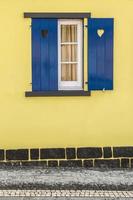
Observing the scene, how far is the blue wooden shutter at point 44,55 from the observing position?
428 inches

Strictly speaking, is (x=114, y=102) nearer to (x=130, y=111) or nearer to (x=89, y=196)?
(x=130, y=111)

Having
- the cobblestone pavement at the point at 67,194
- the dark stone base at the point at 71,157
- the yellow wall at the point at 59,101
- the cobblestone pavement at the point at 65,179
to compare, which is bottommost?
the cobblestone pavement at the point at 67,194

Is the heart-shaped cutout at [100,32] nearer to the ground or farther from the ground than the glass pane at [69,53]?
farther from the ground

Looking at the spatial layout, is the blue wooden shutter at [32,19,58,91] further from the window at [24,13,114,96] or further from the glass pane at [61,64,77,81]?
the glass pane at [61,64,77,81]

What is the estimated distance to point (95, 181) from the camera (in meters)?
9.69

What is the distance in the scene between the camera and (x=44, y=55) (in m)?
10.9

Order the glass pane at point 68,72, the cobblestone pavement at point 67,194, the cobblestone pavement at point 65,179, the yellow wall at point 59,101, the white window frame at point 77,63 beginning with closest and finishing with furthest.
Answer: the cobblestone pavement at point 67,194
the cobblestone pavement at point 65,179
the yellow wall at point 59,101
the white window frame at point 77,63
the glass pane at point 68,72

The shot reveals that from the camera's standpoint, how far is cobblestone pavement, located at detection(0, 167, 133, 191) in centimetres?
934

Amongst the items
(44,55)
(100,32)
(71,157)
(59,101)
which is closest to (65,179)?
(71,157)

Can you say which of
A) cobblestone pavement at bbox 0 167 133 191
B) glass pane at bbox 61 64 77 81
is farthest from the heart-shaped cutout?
cobblestone pavement at bbox 0 167 133 191

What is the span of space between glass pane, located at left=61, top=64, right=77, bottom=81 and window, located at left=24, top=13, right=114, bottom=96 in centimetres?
7

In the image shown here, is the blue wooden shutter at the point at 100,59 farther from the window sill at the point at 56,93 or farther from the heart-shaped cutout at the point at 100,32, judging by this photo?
the window sill at the point at 56,93

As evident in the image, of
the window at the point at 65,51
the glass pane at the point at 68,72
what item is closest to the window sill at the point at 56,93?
the window at the point at 65,51

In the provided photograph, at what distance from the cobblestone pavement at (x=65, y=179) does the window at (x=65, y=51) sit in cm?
142
